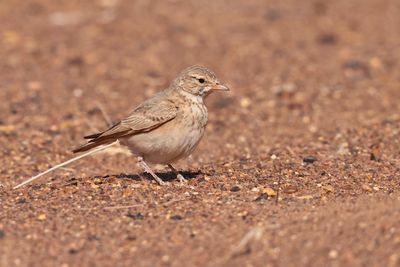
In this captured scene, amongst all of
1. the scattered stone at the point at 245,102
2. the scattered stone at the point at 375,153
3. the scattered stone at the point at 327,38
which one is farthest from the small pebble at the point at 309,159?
the scattered stone at the point at 327,38

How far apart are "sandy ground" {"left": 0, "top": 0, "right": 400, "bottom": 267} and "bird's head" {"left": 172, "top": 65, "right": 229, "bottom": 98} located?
93cm

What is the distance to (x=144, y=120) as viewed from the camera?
8234 millimetres

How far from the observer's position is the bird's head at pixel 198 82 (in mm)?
8484

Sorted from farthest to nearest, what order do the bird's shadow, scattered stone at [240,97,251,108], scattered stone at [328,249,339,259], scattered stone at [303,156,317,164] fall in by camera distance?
scattered stone at [240,97,251,108]
scattered stone at [303,156,317,164]
the bird's shadow
scattered stone at [328,249,339,259]

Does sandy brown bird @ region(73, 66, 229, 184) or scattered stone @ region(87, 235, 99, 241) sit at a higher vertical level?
sandy brown bird @ region(73, 66, 229, 184)

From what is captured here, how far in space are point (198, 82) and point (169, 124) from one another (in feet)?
2.26

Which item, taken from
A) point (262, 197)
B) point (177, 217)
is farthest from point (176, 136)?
point (177, 217)

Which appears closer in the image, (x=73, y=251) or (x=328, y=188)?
(x=73, y=251)

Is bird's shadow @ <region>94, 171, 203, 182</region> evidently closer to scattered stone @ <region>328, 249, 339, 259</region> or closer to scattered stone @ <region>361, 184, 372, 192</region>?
scattered stone @ <region>361, 184, 372, 192</region>

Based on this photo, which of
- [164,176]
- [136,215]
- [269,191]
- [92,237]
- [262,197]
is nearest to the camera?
[92,237]

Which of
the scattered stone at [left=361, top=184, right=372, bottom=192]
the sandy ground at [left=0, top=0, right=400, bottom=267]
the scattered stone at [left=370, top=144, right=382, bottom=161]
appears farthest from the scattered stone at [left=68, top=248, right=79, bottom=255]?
the scattered stone at [left=370, top=144, right=382, bottom=161]

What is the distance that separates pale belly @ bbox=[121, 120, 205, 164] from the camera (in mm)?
8031

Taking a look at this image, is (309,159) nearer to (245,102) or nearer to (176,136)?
(176,136)

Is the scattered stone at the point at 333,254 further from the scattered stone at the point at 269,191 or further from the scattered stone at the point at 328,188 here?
the scattered stone at the point at 328,188
